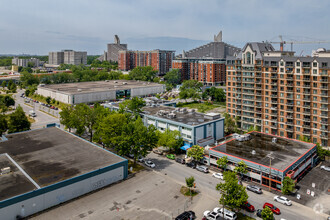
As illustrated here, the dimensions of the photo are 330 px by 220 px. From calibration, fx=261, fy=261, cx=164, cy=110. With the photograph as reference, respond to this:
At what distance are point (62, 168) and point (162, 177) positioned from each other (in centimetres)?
1692

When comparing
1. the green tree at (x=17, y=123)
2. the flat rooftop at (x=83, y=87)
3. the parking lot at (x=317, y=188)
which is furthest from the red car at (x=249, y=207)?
the flat rooftop at (x=83, y=87)

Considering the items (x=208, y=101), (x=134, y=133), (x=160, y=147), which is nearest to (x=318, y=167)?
(x=160, y=147)

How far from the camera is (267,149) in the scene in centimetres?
5191

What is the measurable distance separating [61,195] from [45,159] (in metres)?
10.3

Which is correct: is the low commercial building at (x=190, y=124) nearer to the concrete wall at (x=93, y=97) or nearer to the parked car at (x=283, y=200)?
the parked car at (x=283, y=200)

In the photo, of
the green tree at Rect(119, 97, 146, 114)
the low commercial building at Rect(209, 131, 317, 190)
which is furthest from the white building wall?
the green tree at Rect(119, 97, 146, 114)

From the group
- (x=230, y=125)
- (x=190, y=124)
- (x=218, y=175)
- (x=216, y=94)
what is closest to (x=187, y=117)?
(x=190, y=124)

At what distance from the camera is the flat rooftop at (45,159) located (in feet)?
123

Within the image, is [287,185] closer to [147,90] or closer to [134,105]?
[134,105]

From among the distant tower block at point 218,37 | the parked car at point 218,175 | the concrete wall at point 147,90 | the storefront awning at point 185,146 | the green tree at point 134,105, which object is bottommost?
the parked car at point 218,175

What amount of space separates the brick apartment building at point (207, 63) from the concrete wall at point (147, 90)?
1178 inches

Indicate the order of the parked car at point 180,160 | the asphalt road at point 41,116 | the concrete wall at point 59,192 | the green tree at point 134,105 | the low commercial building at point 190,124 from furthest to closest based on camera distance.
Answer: the asphalt road at point 41,116
the green tree at point 134,105
the low commercial building at point 190,124
the parked car at point 180,160
the concrete wall at point 59,192

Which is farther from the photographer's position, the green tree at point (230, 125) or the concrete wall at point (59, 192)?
the green tree at point (230, 125)

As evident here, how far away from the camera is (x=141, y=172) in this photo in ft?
159
